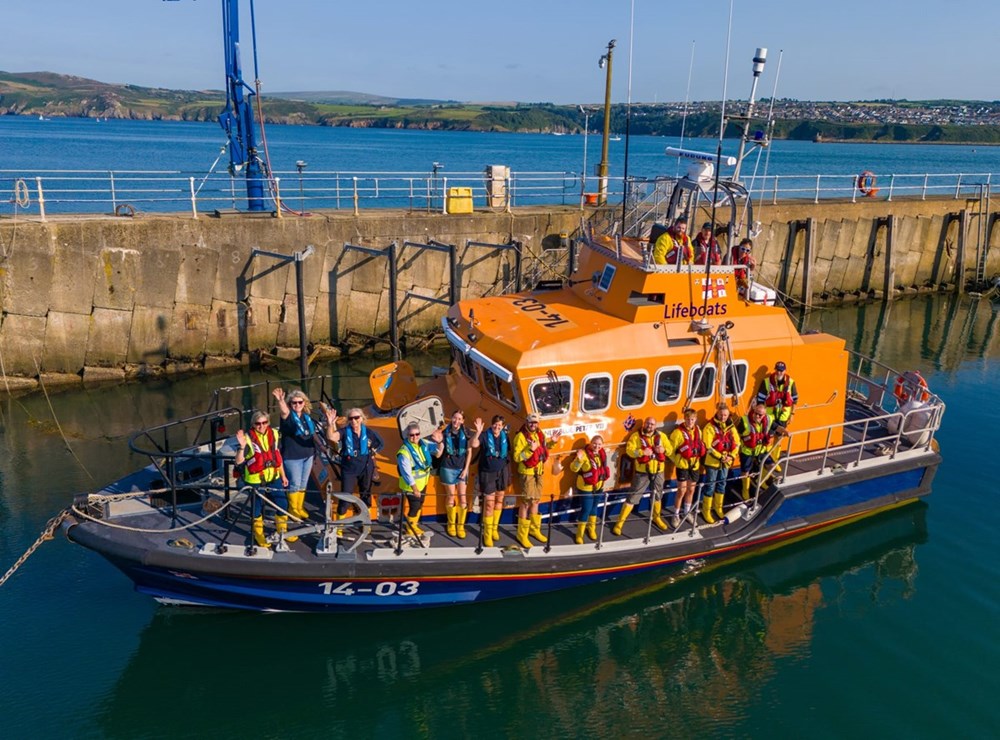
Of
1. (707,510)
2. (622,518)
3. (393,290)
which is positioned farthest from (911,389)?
(393,290)

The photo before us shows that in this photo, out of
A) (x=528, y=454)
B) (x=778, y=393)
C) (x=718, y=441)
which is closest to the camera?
(x=528, y=454)

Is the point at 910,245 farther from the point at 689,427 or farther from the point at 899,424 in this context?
the point at 689,427

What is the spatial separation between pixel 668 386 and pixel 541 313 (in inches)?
70.7

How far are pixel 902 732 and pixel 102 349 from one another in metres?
15.4

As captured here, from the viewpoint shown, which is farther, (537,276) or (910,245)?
(910,245)

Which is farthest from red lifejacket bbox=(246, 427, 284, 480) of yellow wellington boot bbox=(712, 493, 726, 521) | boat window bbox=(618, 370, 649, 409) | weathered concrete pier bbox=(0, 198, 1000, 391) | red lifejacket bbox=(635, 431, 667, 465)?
weathered concrete pier bbox=(0, 198, 1000, 391)

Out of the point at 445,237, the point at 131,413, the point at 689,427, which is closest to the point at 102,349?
the point at 131,413

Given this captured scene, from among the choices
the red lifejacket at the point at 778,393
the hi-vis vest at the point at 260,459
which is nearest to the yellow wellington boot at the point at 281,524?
the hi-vis vest at the point at 260,459

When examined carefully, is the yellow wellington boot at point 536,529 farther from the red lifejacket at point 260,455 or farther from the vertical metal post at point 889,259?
the vertical metal post at point 889,259

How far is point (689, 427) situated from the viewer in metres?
8.62

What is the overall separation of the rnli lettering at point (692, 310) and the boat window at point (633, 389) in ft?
2.75

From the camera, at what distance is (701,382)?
357 inches

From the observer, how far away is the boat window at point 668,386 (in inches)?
347

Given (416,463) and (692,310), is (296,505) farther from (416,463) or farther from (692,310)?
(692,310)
